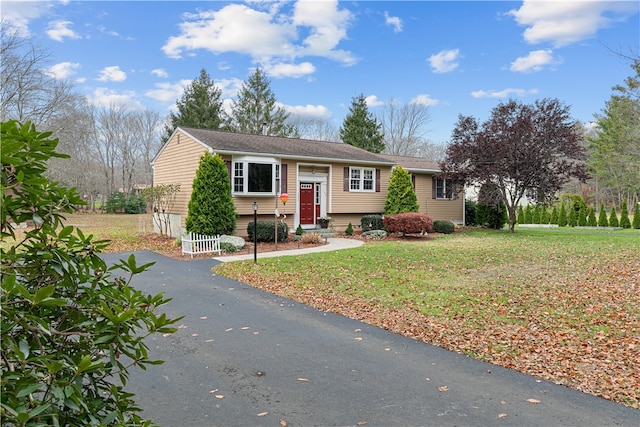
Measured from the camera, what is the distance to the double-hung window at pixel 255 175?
51.3ft

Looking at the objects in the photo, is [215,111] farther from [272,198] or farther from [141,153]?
[272,198]

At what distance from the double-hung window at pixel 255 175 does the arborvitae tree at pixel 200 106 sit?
22.5 m

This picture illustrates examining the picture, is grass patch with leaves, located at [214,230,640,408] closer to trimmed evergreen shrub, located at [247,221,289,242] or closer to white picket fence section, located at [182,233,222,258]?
white picket fence section, located at [182,233,222,258]

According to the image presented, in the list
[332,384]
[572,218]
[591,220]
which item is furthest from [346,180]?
[591,220]

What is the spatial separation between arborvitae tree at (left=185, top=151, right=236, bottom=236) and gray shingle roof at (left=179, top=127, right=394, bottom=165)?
86 cm

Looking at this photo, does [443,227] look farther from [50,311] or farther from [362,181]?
[50,311]

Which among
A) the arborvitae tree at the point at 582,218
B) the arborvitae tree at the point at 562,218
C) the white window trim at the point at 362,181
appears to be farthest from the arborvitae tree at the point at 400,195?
the arborvitae tree at the point at 582,218

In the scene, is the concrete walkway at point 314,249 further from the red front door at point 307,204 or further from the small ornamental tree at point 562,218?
the small ornamental tree at point 562,218

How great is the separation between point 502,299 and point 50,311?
687 cm

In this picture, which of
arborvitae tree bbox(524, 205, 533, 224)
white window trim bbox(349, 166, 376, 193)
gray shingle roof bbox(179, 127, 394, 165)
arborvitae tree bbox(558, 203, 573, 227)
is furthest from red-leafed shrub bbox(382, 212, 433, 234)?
arborvitae tree bbox(524, 205, 533, 224)

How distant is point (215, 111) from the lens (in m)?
37.4

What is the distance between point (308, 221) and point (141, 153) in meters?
30.1

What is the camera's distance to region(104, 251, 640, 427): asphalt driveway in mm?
3184

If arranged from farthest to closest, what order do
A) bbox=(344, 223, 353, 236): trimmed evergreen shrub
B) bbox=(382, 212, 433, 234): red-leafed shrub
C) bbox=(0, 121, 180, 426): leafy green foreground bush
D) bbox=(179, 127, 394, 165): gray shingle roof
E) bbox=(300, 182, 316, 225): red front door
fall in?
1. bbox=(344, 223, 353, 236): trimmed evergreen shrub
2. bbox=(300, 182, 316, 225): red front door
3. bbox=(382, 212, 433, 234): red-leafed shrub
4. bbox=(179, 127, 394, 165): gray shingle roof
5. bbox=(0, 121, 180, 426): leafy green foreground bush
